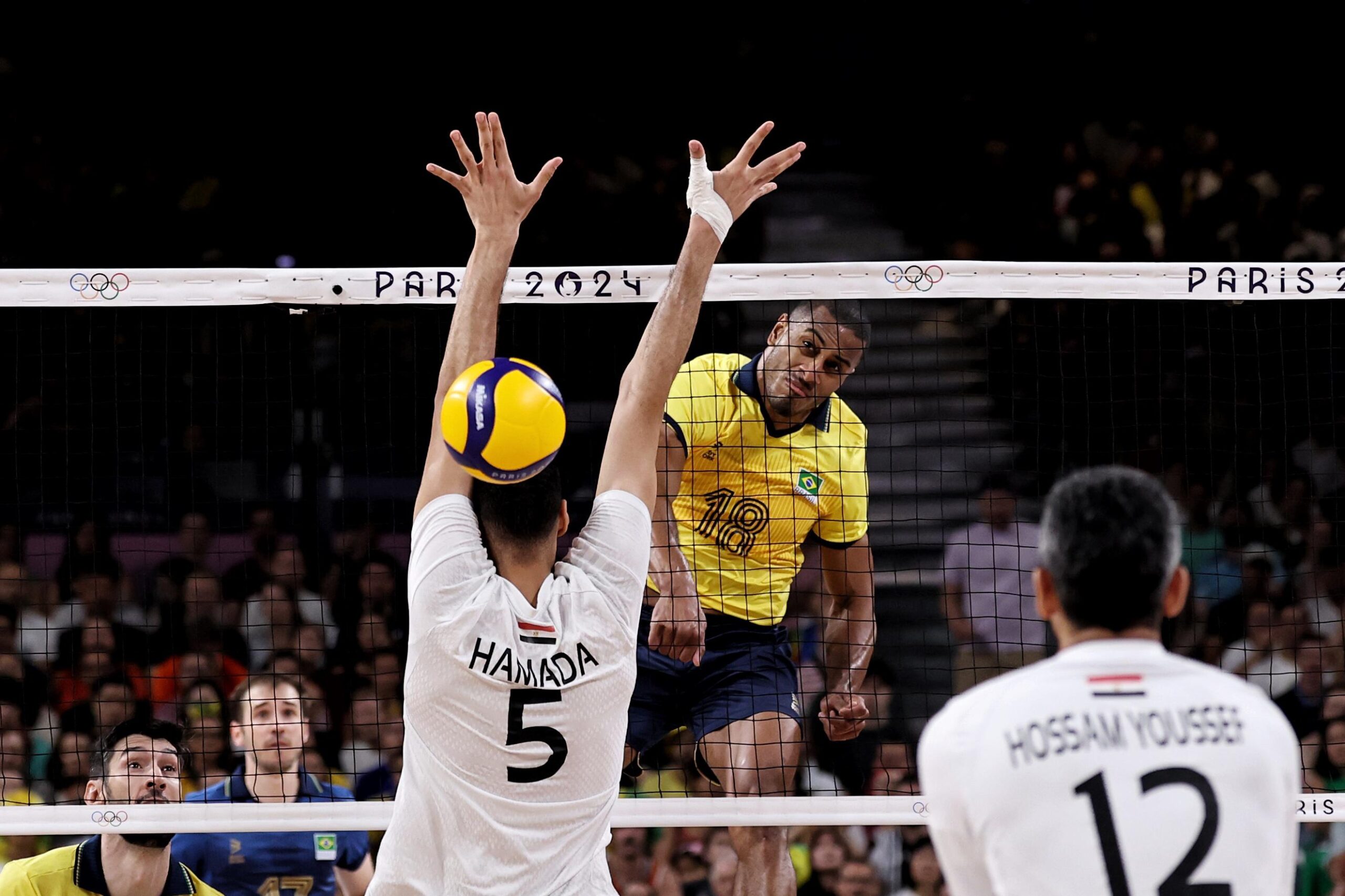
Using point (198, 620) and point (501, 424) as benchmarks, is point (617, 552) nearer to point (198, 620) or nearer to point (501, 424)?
point (501, 424)

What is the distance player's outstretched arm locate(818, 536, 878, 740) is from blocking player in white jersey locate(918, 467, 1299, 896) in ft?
11.6

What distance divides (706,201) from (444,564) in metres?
1.50

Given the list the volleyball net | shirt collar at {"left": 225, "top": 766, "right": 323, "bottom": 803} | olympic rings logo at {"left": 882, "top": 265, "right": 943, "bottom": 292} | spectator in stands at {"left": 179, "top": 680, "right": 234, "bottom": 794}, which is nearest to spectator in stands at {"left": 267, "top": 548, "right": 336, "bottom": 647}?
the volleyball net

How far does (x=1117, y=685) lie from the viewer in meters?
2.83

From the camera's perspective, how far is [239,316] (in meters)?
11.6

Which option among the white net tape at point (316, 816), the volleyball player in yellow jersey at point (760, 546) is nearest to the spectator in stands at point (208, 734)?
the white net tape at point (316, 816)

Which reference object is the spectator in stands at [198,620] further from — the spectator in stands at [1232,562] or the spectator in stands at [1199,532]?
the spectator in stands at [1199,532]

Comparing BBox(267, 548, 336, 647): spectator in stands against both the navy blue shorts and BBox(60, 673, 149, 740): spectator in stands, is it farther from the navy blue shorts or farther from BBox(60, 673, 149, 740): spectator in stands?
the navy blue shorts

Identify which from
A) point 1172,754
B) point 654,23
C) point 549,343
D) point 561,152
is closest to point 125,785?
point 1172,754

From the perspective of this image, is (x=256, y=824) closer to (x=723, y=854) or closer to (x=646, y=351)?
(x=646, y=351)

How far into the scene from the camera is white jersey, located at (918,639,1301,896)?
274 cm

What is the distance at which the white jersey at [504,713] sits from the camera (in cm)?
375

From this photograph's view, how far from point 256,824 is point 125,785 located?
692 mm

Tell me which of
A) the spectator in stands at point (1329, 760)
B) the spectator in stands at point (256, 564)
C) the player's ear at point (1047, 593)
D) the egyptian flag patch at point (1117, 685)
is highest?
the spectator in stands at point (256, 564)
